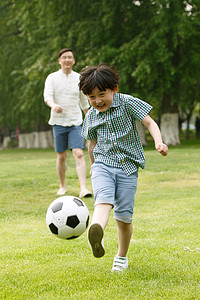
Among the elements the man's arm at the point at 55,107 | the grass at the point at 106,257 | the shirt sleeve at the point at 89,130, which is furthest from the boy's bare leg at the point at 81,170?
the shirt sleeve at the point at 89,130

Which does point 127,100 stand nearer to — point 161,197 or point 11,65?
point 161,197

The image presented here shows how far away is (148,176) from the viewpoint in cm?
1023

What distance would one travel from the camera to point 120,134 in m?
3.73

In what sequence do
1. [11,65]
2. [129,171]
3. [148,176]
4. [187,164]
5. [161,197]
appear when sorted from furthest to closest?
[11,65] → [187,164] → [148,176] → [161,197] → [129,171]

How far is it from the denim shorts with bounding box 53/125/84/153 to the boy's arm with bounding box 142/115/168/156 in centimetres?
393

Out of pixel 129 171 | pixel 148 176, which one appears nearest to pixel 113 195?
pixel 129 171

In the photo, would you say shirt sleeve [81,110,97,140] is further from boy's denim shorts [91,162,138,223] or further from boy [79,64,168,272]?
boy's denim shorts [91,162,138,223]

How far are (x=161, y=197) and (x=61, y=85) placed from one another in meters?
2.38

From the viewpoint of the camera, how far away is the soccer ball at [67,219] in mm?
3668

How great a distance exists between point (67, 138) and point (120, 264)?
4273 mm

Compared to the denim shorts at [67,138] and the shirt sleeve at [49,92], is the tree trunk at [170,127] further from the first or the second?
the shirt sleeve at [49,92]

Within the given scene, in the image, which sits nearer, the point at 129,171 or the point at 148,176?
the point at 129,171

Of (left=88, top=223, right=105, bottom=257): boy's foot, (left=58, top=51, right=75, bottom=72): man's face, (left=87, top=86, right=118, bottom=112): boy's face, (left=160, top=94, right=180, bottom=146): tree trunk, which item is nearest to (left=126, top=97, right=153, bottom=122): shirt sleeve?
(left=87, top=86, right=118, bottom=112): boy's face

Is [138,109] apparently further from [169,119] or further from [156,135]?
[169,119]
